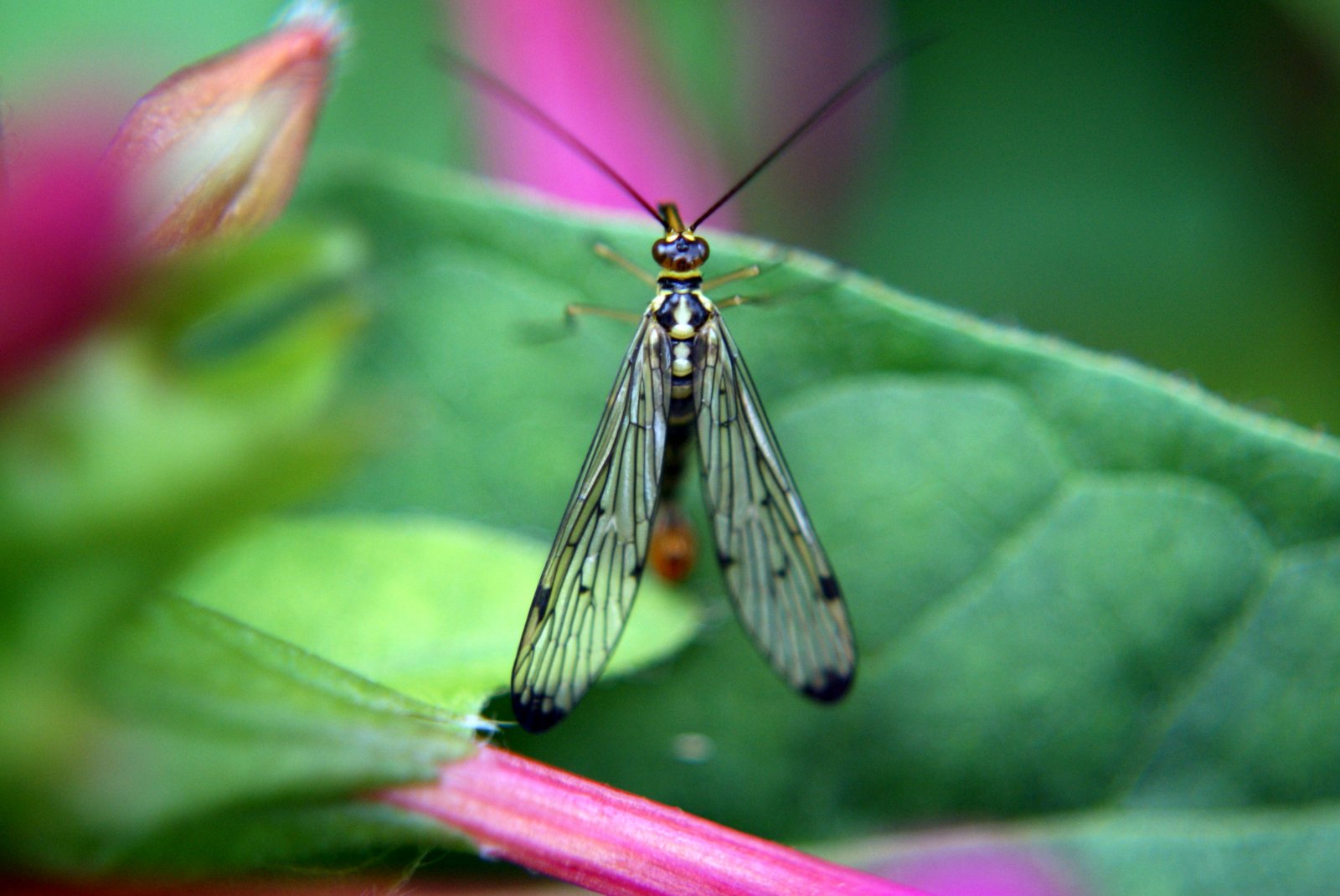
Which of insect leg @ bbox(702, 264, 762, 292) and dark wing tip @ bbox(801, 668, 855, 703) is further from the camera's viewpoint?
insect leg @ bbox(702, 264, 762, 292)

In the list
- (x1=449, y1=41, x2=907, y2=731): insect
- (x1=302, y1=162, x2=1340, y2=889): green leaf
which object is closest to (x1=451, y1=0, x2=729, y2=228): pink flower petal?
(x1=449, y1=41, x2=907, y2=731): insect

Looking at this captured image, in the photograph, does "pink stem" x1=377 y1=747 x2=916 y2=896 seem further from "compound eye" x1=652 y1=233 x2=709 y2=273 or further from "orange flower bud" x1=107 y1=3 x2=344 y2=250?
"compound eye" x1=652 y1=233 x2=709 y2=273

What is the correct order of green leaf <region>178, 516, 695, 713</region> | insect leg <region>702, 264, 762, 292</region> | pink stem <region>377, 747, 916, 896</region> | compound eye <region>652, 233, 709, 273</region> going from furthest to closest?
compound eye <region>652, 233, 709, 273</region>
insect leg <region>702, 264, 762, 292</region>
green leaf <region>178, 516, 695, 713</region>
pink stem <region>377, 747, 916, 896</region>

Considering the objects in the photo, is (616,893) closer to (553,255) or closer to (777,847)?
(777,847)

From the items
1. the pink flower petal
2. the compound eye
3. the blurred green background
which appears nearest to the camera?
the compound eye

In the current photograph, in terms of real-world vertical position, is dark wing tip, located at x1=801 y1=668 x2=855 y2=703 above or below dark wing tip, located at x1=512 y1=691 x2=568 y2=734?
above

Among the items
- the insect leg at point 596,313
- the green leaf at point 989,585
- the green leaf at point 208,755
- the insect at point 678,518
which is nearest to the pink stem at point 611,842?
the green leaf at point 208,755
